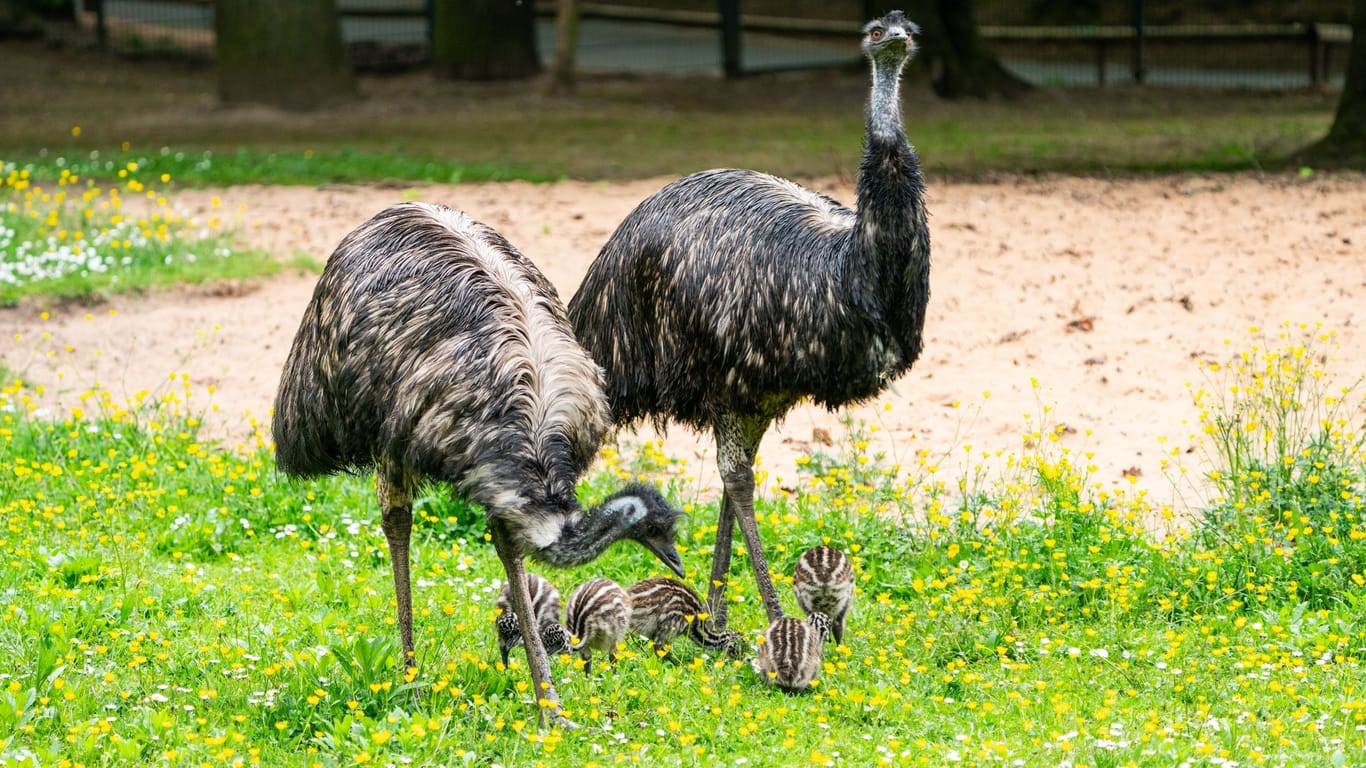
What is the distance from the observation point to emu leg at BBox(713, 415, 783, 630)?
5.82 metres

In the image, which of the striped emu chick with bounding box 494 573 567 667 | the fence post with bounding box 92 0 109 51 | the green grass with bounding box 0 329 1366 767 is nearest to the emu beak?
the green grass with bounding box 0 329 1366 767

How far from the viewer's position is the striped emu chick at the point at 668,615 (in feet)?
18.4

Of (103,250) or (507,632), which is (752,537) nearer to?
(507,632)

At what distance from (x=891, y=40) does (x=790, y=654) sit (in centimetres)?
213

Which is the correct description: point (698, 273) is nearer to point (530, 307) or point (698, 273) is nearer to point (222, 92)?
point (530, 307)

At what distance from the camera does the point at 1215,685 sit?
17.1 feet

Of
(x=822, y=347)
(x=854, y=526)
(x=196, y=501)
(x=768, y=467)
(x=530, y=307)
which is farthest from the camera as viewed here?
(x=768, y=467)

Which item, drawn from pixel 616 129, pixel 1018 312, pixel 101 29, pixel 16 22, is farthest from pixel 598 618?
pixel 16 22

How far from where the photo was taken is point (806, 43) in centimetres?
2531

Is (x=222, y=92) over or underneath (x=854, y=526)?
over

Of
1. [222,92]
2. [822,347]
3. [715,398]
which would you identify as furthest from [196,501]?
[222,92]

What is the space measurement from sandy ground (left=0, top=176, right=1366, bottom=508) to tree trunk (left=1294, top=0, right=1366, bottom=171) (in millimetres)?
726

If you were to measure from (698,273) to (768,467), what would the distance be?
6.80ft

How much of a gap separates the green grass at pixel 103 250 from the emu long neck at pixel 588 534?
6.94m
